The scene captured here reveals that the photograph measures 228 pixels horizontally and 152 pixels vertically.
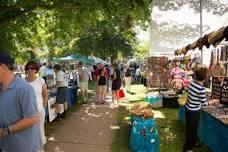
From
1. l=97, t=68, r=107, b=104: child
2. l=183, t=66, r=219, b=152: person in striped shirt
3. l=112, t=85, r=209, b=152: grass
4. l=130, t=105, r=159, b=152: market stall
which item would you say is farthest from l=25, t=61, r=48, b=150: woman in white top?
l=97, t=68, r=107, b=104: child

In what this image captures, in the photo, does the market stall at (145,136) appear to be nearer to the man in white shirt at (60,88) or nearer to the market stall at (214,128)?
the market stall at (214,128)

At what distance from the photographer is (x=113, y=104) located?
1745 cm

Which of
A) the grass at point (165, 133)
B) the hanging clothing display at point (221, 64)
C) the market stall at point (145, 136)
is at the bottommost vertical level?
the grass at point (165, 133)

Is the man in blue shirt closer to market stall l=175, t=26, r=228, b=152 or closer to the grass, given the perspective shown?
market stall l=175, t=26, r=228, b=152

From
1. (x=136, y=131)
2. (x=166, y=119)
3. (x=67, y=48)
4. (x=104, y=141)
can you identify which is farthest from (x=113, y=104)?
(x=67, y=48)

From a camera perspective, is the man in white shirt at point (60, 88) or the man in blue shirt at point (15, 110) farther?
the man in white shirt at point (60, 88)

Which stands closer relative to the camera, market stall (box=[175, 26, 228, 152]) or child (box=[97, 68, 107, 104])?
market stall (box=[175, 26, 228, 152])

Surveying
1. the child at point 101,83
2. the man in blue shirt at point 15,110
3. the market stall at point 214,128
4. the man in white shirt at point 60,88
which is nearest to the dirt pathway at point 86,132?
the man in white shirt at point 60,88

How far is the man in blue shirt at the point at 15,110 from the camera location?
3.51 metres

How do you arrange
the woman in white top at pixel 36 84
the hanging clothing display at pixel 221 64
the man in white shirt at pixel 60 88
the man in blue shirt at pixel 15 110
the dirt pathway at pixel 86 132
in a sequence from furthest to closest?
the hanging clothing display at pixel 221 64, the man in white shirt at pixel 60 88, the dirt pathway at pixel 86 132, the woman in white top at pixel 36 84, the man in blue shirt at pixel 15 110

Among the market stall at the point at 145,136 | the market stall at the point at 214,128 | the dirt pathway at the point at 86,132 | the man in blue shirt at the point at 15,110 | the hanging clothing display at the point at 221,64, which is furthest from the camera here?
the hanging clothing display at the point at 221,64

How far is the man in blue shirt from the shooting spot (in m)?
3.51

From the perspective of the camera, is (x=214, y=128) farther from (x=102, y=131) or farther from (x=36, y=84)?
(x=102, y=131)

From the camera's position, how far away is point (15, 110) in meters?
3.56
